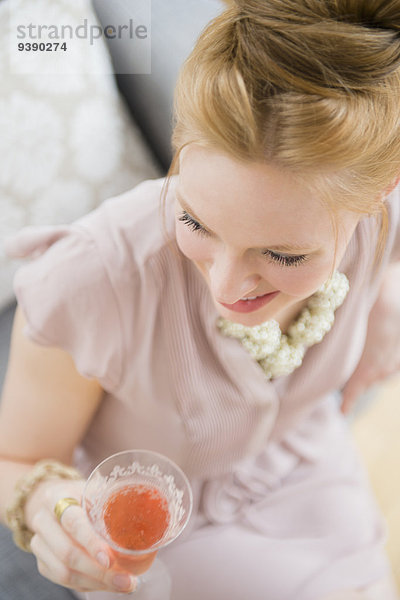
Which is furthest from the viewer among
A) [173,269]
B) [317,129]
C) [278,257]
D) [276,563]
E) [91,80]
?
[91,80]

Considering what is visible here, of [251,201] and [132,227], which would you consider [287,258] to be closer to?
[251,201]

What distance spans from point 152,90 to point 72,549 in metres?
1.02

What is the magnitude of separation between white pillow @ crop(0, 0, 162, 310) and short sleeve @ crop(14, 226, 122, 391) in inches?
18.3

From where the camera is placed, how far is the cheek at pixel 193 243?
74 cm

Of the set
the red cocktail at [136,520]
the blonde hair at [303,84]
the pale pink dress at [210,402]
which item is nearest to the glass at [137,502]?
the red cocktail at [136,520]

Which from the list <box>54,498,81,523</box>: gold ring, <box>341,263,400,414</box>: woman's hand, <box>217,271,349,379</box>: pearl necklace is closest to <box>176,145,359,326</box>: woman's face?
<box>217,271,349,379</box>: pearl necklace

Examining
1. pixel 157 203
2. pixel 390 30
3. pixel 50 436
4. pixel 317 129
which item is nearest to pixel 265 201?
pixel 317 129

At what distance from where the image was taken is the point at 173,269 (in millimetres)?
911

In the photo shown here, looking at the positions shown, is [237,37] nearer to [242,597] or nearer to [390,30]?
[390,30]

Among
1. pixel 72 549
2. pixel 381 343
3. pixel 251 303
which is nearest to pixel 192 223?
pixel 251 303

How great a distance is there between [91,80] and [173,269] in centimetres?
69

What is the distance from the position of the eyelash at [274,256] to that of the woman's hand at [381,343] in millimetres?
Answer: 614

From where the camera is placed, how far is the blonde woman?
Result: 61 cm

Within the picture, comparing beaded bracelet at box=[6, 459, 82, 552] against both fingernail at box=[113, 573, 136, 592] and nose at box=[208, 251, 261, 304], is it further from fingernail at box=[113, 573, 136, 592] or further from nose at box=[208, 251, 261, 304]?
nose at box=[208, 251, 261, 304]
